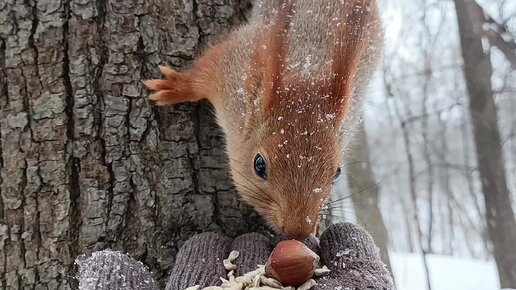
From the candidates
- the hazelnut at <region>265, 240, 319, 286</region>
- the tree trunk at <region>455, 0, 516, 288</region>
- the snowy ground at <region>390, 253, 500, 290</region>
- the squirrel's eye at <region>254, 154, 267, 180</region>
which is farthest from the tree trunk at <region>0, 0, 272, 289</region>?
the tree trunk at <region>455, 0, 516, 288</region>

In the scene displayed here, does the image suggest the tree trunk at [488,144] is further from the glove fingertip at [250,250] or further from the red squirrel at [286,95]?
the glove fingertip at [250,250]

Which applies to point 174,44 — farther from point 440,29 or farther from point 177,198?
point 440,29

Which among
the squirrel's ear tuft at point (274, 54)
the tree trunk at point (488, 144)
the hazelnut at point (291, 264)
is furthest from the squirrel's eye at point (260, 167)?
the tree trunk at point (488, 144)

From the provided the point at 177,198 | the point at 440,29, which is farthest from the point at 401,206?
the point at 177,198

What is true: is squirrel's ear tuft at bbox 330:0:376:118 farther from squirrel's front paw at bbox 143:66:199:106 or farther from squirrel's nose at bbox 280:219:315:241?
squirrel's front paw at bbox 143:66:199:106

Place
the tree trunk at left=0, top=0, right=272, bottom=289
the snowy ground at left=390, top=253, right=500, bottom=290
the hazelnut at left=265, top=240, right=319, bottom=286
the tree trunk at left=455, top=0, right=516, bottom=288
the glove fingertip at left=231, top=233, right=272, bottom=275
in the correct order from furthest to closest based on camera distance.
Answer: the tree trunk at left=455, top=0, right=516, bottom=288, the snowy ground at left=390, top=253, right=500, bottom=290, the tree trunk at left=0, top=0, right=272, bottom=289, the glove fingertip at left=231, top=233, right=272, bottom=275, the hazelnut at left=265, top=240, right=319, bottom=286

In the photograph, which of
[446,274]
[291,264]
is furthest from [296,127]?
[446,274]

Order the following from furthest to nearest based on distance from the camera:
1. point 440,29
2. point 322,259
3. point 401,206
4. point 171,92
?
point 401,206, point 440,29, point 171,92, point 322,259
